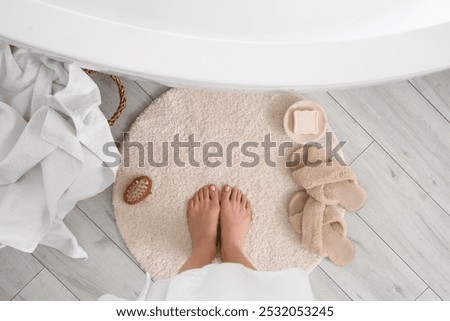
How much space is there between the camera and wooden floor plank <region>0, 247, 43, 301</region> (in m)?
1.31

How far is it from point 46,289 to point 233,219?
0.51 metres

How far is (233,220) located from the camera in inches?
51.6

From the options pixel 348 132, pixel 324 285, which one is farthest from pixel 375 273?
pixel 348 132

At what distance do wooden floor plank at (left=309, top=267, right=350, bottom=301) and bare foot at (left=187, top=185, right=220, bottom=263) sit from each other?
0.87 ft

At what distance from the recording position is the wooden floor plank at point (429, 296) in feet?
4.40

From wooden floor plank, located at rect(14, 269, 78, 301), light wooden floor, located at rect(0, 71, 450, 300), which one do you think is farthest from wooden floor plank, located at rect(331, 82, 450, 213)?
wooden floor plank, located at rect(14, 269, 78, 301)

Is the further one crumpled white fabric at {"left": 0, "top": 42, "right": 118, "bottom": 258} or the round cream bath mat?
the round cream bath mat

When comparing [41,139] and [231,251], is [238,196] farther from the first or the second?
[41,139]

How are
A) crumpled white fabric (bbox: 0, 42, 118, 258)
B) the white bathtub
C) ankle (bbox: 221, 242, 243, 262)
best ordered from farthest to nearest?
1. ankle (bbox: 221, 242, 243, 262)
2. crumpled white fabric (bbox: 0, 42, 118, 258)
3. the white bathtub

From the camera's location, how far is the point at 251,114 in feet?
4.33

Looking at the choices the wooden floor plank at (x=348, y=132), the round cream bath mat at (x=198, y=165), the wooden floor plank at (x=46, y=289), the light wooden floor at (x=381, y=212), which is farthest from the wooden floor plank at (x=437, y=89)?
the wooden floor plank at (x=46, y=289)

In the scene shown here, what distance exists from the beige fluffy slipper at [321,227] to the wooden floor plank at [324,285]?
5 cm

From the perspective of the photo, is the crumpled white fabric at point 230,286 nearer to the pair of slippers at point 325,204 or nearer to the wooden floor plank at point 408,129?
the pair of slippers at point 325,204

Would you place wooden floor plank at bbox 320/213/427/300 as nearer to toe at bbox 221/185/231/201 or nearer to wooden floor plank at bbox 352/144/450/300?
wooden floor plank at bbox 352/144/450/300
